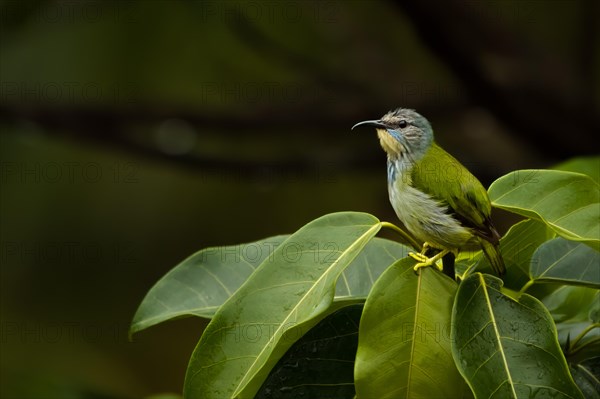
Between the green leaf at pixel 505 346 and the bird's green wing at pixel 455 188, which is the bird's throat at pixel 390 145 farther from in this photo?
the green leaf at pixel 505 346

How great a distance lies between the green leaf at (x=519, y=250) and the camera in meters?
1.78

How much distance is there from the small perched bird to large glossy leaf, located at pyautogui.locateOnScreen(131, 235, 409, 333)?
0.11 m

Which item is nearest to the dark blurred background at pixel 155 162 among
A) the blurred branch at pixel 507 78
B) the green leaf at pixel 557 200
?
the blurred branch at pixel 507 78

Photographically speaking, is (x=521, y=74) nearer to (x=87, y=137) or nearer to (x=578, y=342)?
(x=87, y=137)

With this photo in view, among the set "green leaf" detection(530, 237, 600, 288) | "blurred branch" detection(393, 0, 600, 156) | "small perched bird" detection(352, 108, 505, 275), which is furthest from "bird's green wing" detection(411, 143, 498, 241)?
"blurred branch" detection(393, 0, 600, 156)

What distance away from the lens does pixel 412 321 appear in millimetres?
1560

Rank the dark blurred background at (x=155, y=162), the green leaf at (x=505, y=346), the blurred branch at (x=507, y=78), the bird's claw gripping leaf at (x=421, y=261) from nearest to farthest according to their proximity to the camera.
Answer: the green leaf at (x=505, y=346)
the bird's claw gripping leaf at (x=421, y=261)
the blurred branch at (x=507, y=78)
the dark blurred background at (x=155, y=162)

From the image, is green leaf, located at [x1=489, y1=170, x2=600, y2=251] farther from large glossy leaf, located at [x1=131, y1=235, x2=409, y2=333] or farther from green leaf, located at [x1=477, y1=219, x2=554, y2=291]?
large glossy leaf, located at [x1=131, y1=235, x2=409, y2=333]

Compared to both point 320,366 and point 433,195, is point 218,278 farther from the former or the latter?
point 433,195

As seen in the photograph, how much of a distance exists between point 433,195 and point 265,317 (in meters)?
0.69

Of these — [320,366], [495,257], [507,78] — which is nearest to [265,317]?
[320,366]

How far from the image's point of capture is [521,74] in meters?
4.19

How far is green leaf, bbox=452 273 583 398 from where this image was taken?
1480 mm

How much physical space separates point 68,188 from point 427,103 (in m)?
2.94
